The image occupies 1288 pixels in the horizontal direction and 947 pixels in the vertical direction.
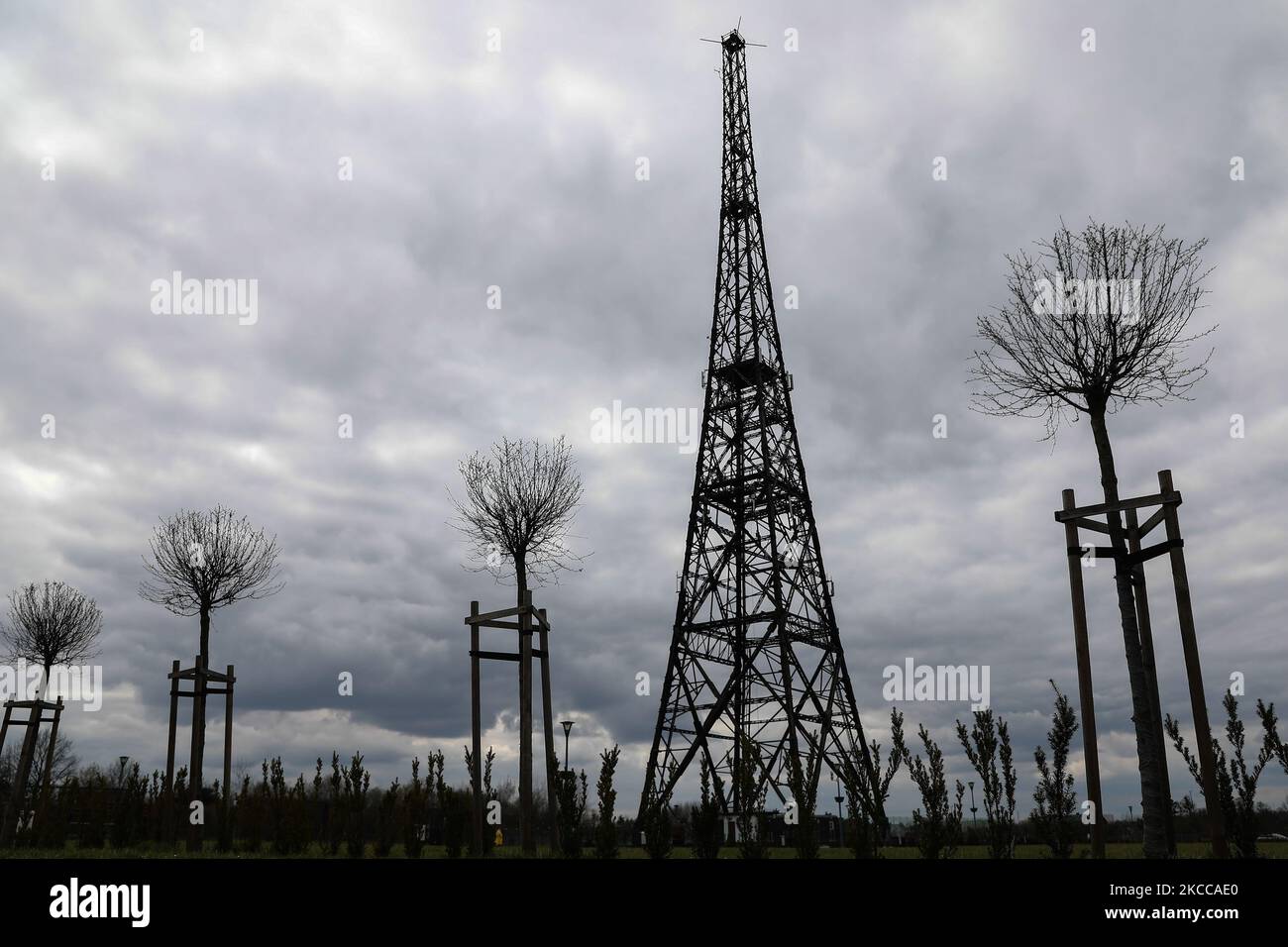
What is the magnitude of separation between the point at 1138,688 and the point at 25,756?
22.4 m

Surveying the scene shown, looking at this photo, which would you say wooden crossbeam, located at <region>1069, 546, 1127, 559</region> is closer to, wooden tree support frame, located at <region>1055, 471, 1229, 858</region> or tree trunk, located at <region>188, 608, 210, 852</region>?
wooden tree support frame, located at <region>1055, 471, 1229, 858</region>

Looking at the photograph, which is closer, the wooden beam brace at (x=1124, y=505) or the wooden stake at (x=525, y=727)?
the wooden beam brace at (x=1124, y=505)

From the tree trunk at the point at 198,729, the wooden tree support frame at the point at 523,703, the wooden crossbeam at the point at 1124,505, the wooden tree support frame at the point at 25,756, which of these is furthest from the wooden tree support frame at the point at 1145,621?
the wooden tree support frame at the point at 25,756

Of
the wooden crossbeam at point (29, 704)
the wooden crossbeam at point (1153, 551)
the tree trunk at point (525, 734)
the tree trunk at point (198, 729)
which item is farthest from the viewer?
the wooden crossbeam at point (29, 704)

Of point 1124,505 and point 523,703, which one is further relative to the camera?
point 523,703

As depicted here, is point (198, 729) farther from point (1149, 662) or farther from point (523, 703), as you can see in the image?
point (1149, 662)

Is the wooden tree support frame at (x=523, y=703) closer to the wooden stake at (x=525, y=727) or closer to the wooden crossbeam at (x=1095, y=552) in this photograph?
the wooden stake at (x=525, y=727)

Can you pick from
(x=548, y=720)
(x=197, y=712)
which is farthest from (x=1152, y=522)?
(x=197, y=712)

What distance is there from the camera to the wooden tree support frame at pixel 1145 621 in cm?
1037

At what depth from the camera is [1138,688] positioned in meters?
11.3

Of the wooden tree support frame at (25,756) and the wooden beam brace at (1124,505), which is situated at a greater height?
the wooden beam brace at (1124,505)

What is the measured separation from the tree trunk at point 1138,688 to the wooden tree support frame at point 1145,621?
7cm
